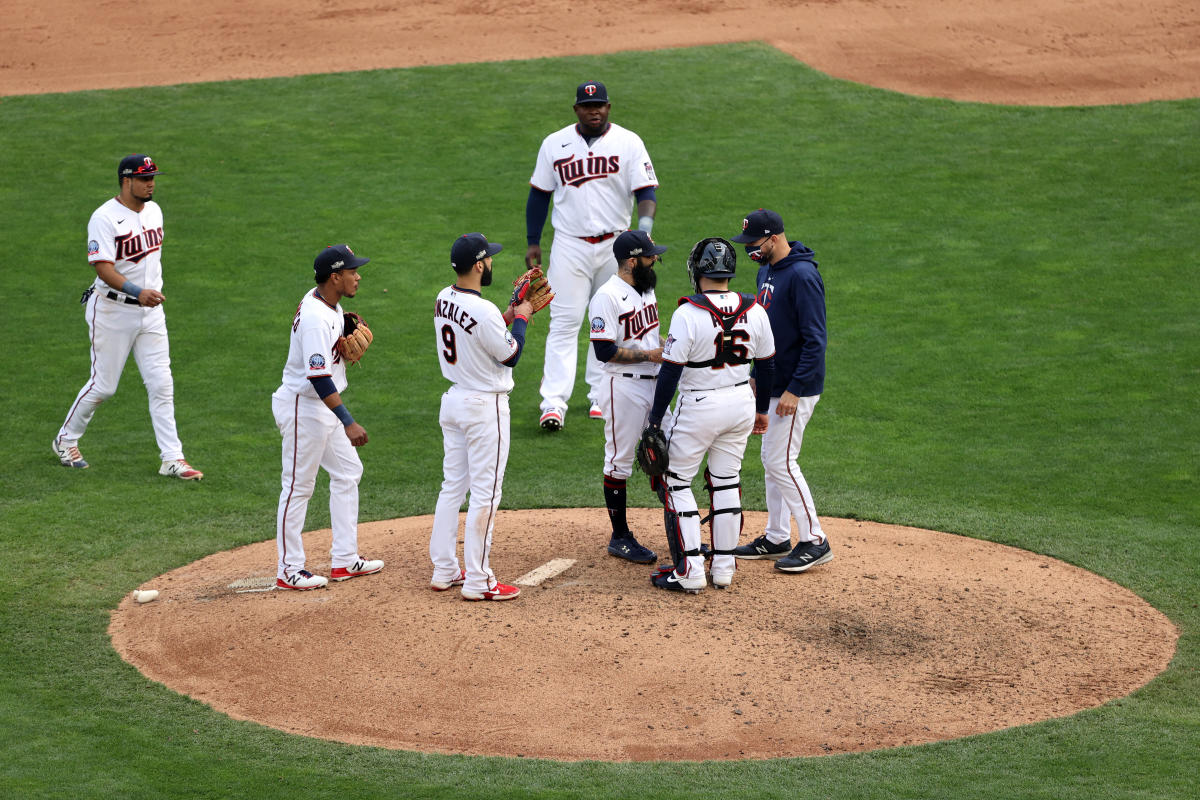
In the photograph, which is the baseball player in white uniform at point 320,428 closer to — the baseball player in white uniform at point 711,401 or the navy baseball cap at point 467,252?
the navy baseball cap at point 467,252

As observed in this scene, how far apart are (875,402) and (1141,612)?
13.6ft

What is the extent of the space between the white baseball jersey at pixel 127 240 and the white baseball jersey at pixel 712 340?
4.11m

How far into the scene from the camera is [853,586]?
6840 millimetres

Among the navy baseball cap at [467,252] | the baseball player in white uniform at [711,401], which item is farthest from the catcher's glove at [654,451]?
the navy baseball cap at [467,252]

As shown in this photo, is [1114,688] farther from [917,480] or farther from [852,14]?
[852,14]

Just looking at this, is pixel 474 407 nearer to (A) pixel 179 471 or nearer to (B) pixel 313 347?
(B) pixel 313 347

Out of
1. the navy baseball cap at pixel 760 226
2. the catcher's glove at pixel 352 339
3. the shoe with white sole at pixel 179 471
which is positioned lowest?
the shoe with white sole at pixel 179 471

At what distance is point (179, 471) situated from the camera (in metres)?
9.02

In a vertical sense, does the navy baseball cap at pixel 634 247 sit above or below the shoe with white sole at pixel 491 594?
above

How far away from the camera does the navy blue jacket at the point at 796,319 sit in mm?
6934

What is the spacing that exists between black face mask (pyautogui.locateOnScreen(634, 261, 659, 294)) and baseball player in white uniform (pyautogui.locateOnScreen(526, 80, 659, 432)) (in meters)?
2.19

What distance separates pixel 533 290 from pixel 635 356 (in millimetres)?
702

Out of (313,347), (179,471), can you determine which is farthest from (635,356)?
(179,471)

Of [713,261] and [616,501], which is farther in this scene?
[616,501]
